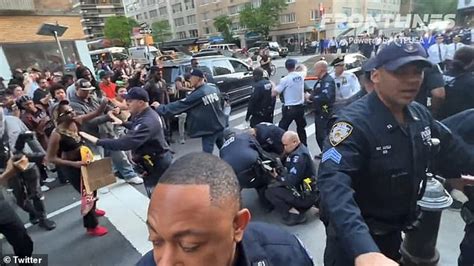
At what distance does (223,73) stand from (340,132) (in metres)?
8.36

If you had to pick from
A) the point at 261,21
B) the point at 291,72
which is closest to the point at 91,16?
the point at 261,21

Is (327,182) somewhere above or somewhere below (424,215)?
above

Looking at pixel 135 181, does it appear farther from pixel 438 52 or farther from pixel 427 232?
pixel 438 52

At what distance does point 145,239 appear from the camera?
153 inches

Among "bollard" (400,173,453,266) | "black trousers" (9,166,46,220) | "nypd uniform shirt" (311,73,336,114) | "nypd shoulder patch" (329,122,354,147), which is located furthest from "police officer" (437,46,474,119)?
"black trousers" (9,166,46,220)

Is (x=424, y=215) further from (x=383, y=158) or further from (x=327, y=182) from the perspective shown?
(x=327, y=182)

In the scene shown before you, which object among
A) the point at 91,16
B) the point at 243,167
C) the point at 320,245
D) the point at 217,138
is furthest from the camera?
the point at 91,16

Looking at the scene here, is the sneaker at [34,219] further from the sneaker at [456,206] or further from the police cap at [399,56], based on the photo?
the sneaker at [456,206]

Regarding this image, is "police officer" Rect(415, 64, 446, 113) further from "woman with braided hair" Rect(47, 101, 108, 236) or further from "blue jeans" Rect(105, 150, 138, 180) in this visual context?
"blue jeans" Rect(105, 150, 138, 180)

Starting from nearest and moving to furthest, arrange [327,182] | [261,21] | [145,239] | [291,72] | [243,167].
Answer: [327,182] < [145,239] < [243,167] < [291,72] < [261,21]

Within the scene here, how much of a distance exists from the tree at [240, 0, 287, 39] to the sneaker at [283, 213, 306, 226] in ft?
157

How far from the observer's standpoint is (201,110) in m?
5.06

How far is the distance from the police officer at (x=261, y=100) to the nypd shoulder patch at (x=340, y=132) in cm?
456

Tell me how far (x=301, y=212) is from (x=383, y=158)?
250 centimetres
